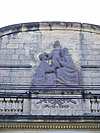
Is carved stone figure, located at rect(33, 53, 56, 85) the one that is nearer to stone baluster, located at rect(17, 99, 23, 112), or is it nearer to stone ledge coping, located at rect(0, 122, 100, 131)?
stone baluster, located at rect(17, 99, 23, 112)

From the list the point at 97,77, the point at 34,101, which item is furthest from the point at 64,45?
the point at 34,101

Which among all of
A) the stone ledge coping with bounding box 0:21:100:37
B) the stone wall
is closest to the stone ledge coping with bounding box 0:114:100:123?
the stone wall

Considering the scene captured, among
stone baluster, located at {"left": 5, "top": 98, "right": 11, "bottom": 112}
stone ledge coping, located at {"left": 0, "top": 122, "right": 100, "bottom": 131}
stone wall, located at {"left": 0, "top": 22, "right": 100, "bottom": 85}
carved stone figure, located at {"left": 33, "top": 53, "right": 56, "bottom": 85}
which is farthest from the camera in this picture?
stone wall, located at {"left": 0, "top": 22, "right": 100, "bottom": 85}

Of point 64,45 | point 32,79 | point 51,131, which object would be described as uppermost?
point 64,45

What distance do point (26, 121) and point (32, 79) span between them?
2.14 m

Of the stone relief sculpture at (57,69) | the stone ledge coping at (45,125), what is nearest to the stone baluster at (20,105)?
the stone ledge coping at (45,125)

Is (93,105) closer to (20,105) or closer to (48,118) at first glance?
(48,118)

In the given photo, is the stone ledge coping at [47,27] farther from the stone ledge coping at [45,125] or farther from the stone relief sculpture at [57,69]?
the stone ledge coping at [45,125]

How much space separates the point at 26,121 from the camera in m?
13.6

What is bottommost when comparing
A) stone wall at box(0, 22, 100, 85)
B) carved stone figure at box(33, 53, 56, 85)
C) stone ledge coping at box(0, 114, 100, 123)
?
stone ledge coping at box(0, 114, 100, 123)

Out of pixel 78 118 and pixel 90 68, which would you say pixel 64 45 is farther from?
pixel 78 118

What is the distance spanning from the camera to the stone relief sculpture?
15250mm

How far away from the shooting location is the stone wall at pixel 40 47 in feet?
51.1

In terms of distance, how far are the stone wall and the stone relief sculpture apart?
19 centimetres
